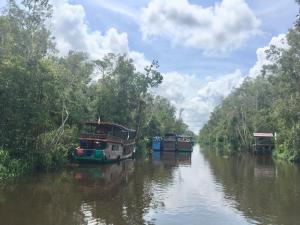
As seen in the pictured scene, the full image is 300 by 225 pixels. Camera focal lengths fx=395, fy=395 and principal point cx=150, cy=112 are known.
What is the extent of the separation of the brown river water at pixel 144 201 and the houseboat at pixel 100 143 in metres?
7.89

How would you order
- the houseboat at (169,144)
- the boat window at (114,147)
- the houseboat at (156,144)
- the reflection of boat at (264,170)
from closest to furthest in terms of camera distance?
the reflection of boat at (264,170) → the boat window at (114,147) → the houseboat at (156,144) → the houseboat at (169,144)

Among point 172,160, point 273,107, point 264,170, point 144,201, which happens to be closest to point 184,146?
point 273,107

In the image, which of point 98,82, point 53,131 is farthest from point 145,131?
point 53,131

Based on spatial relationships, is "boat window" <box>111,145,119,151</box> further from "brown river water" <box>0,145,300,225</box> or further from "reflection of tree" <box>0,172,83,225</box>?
"reflection of tree" <box>0,172,83,225</box>

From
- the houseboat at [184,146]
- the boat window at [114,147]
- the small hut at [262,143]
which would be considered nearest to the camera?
the boat window at [114,147]

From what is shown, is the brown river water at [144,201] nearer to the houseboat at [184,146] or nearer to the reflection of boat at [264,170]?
the reflection of boat at [264,170]

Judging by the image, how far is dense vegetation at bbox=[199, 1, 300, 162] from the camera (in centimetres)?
4188

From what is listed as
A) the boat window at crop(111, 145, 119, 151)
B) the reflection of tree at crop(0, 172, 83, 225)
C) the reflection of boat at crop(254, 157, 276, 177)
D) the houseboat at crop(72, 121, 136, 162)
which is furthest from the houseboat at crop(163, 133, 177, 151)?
the reflection of tree at crop(0, 172, 83, 225)

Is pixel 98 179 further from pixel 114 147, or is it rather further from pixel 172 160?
pixel 172 160

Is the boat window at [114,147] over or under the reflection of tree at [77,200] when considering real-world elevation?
over

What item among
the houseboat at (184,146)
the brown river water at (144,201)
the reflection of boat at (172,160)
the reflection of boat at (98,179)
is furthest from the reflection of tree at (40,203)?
the houseboat at (184,146)

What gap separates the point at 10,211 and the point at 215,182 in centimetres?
1527

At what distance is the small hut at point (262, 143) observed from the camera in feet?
229

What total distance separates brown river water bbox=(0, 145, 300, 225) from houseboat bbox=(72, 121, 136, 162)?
7890 mm
